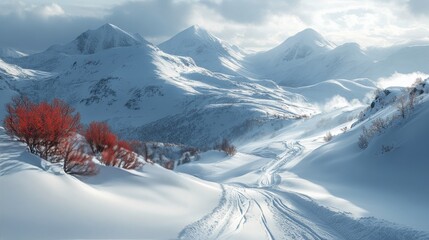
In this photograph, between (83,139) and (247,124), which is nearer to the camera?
(83,139)

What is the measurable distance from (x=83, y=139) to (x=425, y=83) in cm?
3154

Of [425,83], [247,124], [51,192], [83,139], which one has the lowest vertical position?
[51,192]

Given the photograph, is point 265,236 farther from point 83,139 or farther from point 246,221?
point 83,139

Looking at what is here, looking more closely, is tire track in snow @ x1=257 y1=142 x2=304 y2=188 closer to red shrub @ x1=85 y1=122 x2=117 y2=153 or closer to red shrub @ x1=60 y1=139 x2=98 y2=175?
red shrub @ x1=85 y1=122 x2=117 y2=153

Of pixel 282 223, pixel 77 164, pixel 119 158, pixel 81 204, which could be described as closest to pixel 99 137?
pixel 119 158

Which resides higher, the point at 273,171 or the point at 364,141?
the point at 364,141

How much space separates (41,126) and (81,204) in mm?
3977

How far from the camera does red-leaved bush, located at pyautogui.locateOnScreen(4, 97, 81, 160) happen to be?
46.2 ft

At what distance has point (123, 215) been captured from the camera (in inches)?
473

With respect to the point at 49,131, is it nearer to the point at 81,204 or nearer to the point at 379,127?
the point at 81,204

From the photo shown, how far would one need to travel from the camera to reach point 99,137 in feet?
66.4

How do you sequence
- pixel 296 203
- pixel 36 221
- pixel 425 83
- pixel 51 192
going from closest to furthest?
pixel 36 221, pixel 51 192, pixel 296 203, pixel 425 83

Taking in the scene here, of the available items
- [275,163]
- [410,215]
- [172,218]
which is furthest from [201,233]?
[275,163]

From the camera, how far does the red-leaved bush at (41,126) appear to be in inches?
554
